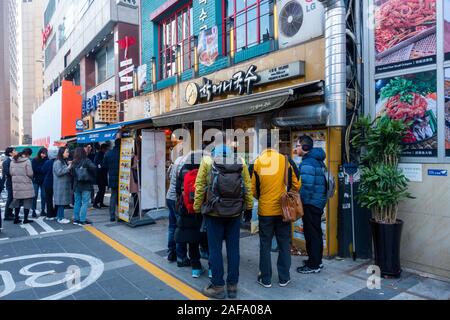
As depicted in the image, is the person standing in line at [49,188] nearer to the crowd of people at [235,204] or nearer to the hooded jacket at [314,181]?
the crowd of people at [235,204]

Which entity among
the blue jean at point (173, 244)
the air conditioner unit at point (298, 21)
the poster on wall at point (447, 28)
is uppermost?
the air conditioner unit at point (298, 21)

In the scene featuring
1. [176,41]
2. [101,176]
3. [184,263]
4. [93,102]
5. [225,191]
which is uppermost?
[176,41]

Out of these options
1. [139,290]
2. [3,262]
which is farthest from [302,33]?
[3,262]

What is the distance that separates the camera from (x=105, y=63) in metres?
18.2

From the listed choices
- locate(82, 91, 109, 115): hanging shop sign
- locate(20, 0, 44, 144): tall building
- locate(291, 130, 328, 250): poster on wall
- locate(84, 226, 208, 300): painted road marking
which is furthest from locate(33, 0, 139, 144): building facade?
locate(20, 0, 44, 144): tall building

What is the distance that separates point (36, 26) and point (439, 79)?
9182 centimetres

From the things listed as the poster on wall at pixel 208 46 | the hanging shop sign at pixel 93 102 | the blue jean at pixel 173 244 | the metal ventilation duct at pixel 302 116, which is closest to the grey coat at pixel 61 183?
the blue jean at pixel 173 244

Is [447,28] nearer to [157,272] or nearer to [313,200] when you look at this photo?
[313,200]

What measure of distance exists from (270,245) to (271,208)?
19.5 inches

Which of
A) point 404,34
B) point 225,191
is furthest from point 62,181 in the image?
point 404,34

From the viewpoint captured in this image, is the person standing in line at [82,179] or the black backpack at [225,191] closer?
the black backpack at [225,191]

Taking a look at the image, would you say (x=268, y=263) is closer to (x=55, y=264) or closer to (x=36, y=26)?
(x=55, y=264)

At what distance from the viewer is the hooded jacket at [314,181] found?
15.8 ft

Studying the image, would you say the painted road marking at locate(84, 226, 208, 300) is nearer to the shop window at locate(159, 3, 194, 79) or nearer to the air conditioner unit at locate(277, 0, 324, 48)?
the air conditioner unit at locate(277, 0, 324, 48)
